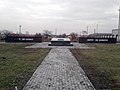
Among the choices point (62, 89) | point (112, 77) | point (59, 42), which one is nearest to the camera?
point (62, 89)

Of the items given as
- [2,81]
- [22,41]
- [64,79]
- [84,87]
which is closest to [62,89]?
[84,87]

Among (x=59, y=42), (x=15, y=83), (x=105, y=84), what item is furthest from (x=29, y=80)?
(x=59, y=42)

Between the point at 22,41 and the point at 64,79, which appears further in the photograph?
the point at 22,41

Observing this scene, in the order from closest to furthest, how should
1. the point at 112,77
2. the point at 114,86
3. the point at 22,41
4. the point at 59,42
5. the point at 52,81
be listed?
the point at 114,86 → the point at 52,81 → the point at 112,77 → the point at 59,42 → the point at 22,41

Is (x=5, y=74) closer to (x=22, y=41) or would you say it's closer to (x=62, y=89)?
(x=62, y=89)

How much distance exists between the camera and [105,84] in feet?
Answer: 23.9

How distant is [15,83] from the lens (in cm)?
724

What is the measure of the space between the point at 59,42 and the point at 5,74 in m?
22.7

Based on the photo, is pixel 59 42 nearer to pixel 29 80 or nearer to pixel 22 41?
pixel 22 41

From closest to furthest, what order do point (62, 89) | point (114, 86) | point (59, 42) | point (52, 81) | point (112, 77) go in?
point (62, 89), point (114, 86), point (52, 81), point (112, 77), point (59, 42)

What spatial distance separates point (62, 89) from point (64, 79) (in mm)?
1496

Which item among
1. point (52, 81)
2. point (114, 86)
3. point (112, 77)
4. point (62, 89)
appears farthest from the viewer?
point (112, 77)

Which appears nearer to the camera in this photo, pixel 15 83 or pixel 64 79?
pixel 15 83

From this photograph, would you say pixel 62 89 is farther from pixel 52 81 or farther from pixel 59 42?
pixel 59 42
